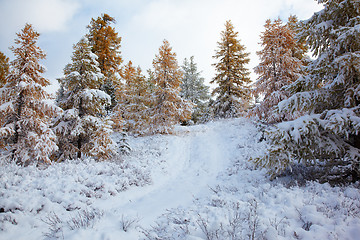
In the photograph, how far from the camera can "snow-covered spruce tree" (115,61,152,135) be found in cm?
2019

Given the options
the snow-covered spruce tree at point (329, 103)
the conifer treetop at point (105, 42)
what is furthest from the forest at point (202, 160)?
the conifer treetop at point (105, 42)

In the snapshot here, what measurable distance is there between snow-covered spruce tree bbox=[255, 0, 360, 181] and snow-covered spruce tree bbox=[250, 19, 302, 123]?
853 centimetres

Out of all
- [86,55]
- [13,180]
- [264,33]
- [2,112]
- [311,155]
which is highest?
[264,33]

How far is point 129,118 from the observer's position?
21.6 m

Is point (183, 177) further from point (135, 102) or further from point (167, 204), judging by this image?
point (135, 102)

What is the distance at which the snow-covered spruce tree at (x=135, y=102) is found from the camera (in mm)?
20188

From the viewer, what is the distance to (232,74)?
23141mm

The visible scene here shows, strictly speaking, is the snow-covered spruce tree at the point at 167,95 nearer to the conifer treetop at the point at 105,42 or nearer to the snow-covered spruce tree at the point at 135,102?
the snow-covered spruce tree at the point at 135,102

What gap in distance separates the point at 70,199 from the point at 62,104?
25.6 feet

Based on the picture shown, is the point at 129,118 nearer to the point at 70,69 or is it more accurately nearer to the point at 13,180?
the point at 70,69

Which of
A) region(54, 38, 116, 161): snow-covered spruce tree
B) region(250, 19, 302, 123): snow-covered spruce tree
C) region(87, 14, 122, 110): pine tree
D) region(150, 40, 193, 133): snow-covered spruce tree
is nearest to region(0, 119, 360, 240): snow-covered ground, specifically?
region(54, 38, 116, 161): snow-covered spruce tree

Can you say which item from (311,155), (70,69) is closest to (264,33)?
(311,155)

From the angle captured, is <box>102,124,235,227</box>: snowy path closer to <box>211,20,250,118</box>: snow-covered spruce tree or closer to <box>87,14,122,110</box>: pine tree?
<box>211,20,250,118</box>: snow-covered spruce tree

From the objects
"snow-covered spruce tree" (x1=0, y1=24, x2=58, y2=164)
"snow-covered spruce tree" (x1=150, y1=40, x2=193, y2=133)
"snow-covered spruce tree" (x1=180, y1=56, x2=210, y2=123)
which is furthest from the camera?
"snow-covered spruce tree" (x1=180, y1=56, x2=210, y2=123)
